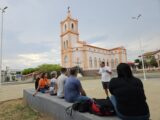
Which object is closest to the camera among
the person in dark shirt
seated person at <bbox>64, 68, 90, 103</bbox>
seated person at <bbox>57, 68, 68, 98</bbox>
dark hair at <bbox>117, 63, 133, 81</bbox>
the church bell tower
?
the person in dark shirt

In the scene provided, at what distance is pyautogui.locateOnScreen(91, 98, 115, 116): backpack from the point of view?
371 cm

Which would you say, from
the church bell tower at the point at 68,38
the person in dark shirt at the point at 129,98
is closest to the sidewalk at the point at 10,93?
the person in dark shirt at the point at 129,98

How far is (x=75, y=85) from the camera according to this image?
5.27 metres

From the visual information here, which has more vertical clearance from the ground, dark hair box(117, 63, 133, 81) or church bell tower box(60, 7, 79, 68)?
church bell tower box(60, 7, 79, 68)

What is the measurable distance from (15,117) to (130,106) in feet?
16.2

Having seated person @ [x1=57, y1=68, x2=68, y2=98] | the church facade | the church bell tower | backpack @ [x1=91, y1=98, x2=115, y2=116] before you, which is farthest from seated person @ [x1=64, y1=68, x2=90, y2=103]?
the church bell tower

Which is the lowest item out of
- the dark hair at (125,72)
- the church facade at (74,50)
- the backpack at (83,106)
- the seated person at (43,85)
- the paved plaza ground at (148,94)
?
the paved plaza ground at (148,94)

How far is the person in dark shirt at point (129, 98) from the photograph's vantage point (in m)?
3.25

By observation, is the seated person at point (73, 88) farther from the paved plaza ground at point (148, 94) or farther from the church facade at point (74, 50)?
the church facade at point (74, 50)

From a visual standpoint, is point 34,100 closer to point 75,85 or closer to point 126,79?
point 75,85

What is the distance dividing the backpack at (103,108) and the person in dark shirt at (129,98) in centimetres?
32

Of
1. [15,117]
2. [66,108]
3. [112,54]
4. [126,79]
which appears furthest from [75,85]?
[112,54]

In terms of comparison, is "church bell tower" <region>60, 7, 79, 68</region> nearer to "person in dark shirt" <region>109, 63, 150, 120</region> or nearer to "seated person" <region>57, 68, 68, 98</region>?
"seated person" <region>57, 68, 68, 98</region>

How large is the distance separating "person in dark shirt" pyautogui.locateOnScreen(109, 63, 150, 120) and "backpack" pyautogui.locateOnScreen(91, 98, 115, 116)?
12.6 inches
